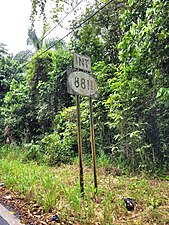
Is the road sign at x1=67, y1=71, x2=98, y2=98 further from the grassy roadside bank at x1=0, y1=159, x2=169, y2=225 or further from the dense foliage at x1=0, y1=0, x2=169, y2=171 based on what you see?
the grassy roadside bank at x1=0, y1=159, x2=169, y2=225

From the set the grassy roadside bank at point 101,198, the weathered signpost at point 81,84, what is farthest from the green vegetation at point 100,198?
the weathered signpost at point 81,84

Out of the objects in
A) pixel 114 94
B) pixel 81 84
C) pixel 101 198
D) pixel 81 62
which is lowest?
pixel 101 198

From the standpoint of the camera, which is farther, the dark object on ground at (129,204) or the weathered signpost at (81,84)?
the weathered signpost at (81,84)

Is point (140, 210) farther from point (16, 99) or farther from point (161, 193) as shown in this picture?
point (16, 99)

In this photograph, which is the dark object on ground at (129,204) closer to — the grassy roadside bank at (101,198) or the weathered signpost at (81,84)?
the grassy roadside bank at (101,198)

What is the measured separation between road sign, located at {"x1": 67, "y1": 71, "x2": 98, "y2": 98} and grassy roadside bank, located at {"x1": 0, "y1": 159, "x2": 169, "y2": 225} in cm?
127

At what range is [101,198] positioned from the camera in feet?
9.38

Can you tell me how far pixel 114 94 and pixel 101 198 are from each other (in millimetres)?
2312

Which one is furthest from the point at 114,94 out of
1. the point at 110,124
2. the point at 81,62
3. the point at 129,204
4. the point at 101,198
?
the point at 129,204

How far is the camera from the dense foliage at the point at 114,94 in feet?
11.7

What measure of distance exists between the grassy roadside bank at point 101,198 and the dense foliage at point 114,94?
0.90 metres

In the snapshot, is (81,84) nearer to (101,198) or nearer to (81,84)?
(81,84)

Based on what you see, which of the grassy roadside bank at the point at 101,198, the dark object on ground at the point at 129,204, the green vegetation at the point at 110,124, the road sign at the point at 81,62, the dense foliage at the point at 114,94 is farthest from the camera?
the dense foliage at the point at 114,94

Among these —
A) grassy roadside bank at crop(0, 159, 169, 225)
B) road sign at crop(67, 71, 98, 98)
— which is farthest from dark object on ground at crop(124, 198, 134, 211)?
road sign at crop(67, 71, 98, 98)
